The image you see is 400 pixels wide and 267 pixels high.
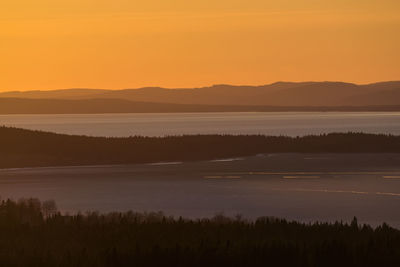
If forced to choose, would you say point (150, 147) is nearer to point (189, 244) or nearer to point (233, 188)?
point (233, 188)

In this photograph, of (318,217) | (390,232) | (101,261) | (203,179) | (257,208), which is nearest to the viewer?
(101,261)

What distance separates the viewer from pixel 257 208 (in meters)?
46.8

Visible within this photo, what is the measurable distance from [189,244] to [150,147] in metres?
56.0

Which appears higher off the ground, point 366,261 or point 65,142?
point 65,142

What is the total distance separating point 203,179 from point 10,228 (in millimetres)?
31025

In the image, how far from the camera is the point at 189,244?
27.2 meters

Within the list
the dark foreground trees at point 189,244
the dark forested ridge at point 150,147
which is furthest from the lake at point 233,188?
the dark foreground trees at point 189,244

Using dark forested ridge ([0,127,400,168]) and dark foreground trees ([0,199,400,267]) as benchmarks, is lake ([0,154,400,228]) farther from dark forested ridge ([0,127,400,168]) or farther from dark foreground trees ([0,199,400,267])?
dark foreground trees ([0,199,400,267])

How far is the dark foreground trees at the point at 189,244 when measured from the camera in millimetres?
26109

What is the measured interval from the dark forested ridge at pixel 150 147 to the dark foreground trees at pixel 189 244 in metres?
44.2

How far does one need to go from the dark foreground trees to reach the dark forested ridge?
145 ft

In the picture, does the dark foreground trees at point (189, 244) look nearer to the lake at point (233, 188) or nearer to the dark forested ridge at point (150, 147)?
the lake at point (233, 188)

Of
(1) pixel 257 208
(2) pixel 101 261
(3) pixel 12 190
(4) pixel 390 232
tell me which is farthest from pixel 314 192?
(2) pixel 101 261

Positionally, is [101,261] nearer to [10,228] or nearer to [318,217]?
[10,228]
